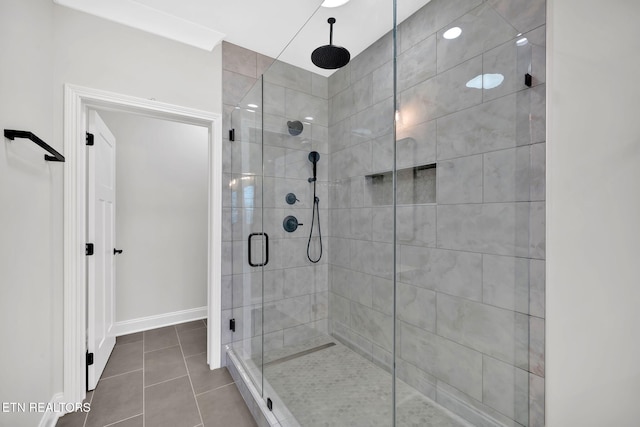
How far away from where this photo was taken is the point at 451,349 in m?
1.50

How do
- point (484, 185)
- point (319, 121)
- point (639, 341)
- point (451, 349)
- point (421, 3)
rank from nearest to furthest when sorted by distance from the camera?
point (639, 341) → point (484, 185) → point (451, 349) → point (421, 3) → point (319, 121)

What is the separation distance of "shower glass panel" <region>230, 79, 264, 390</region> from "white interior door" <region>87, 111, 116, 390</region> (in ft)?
3.06

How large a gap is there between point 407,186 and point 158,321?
3.06 meters

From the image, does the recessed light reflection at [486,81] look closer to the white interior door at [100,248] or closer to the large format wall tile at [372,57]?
the large format wall tile at [372,57]

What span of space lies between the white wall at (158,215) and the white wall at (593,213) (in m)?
3.31

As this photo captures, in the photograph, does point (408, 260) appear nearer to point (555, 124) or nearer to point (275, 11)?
point (555, 124)

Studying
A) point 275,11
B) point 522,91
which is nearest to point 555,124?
point 522,91

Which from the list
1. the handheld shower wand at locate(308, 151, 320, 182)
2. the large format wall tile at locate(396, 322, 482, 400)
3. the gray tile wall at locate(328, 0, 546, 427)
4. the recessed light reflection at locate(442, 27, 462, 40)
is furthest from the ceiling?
the large format wall tile at locate(396, 322, 482, 400)

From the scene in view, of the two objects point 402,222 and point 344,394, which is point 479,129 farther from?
point 344,394

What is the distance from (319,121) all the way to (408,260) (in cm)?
110

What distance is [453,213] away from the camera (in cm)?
151

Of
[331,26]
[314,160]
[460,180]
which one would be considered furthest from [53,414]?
[331,26]

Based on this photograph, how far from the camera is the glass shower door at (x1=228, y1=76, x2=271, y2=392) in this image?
79.4 inches

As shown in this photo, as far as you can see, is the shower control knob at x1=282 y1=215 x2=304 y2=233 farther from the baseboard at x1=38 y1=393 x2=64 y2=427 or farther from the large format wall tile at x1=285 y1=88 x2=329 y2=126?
the baseboard at x1=38 y1=393 x2=64 y2=427
